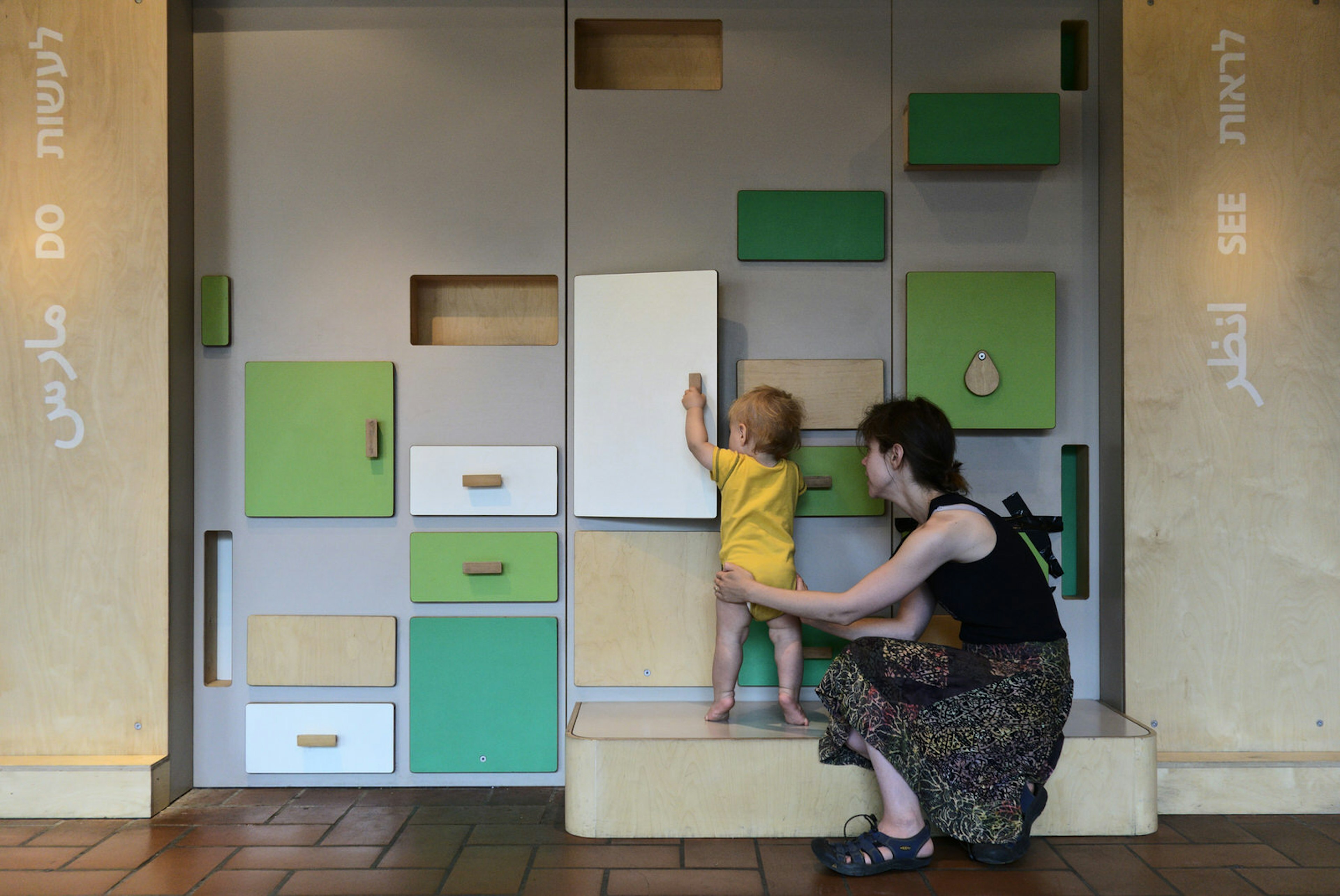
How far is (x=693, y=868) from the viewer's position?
7.02ft

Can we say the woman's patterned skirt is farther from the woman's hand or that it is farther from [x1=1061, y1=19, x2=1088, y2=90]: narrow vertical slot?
[x1=1061, y1=19, x2=1088, y2=90]: narrow vertical slot

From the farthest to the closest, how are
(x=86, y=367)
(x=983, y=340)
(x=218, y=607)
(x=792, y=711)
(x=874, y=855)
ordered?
(x=218, y=607)
(x=983, y=340)
(x=86, y=367)
(x=792, y=711)
(x=874, y=855)

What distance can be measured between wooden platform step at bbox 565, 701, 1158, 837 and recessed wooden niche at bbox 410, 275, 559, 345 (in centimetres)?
130

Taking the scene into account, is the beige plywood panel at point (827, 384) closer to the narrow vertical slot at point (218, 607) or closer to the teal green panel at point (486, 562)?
the teal green panel at point (486, 562)

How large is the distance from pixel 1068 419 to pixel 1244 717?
3.27 ft

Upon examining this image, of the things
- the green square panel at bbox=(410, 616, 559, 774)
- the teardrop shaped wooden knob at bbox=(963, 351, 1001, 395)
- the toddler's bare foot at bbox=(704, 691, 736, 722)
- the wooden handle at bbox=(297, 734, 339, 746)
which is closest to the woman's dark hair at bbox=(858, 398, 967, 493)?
the teardrop shaped wooden knob at bbox=(963, 351, 1001, 395)

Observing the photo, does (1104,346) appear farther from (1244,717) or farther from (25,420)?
(25,420)

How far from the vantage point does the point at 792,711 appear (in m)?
2.50

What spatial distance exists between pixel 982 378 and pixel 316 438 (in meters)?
2.04

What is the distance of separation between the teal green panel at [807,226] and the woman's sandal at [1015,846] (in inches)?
62.0

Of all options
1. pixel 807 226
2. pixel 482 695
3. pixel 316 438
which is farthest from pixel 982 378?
pixel 316 438

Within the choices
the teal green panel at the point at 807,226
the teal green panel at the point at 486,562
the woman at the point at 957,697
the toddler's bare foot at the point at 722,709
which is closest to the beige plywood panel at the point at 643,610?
the teal green panel at the point at 486,562

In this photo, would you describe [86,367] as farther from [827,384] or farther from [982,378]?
[982,378]

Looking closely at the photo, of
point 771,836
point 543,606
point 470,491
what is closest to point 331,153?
point 470,491
